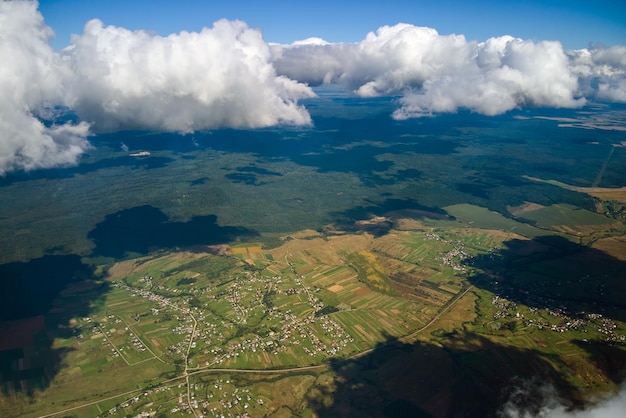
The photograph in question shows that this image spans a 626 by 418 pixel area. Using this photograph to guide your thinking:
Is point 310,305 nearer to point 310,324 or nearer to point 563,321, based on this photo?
point 310,324

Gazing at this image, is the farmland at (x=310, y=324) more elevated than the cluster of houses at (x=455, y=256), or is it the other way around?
the cluster of houses at (x=455, y=256)

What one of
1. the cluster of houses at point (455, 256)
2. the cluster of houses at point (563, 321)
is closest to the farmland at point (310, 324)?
the cluster of houses at point (563, 321)

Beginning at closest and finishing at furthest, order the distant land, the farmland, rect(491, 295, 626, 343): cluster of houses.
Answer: the distant land → the farmland → rect(491, 295, 626, 343): cluster of houses

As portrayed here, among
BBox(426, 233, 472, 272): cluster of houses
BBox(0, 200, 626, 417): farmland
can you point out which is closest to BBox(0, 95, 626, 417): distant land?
BBox(0, 200, 626, 417): farmland

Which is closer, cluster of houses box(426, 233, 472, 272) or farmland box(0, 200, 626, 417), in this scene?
farmland box(0, 200, 626, 417)

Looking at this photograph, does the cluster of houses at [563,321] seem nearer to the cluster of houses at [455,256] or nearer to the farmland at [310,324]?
the farmland at [310,324]

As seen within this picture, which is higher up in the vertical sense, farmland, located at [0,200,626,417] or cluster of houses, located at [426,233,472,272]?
cluster of houses, located at [426,233,472,272]

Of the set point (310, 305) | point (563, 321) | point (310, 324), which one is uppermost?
point (563, 321)

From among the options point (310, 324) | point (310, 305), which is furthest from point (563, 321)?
point (310, 305)

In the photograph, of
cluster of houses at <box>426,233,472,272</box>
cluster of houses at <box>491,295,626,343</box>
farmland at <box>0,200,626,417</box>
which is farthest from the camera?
cluster of houses at <box>426,233,472,272</box>

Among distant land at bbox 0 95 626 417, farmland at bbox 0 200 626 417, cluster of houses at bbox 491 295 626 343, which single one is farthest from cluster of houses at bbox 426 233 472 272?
cluster of houses at bbox 491 295 626 343

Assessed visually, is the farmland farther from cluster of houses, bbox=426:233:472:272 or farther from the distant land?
cluster of houses, bbox=426:233:472:272
